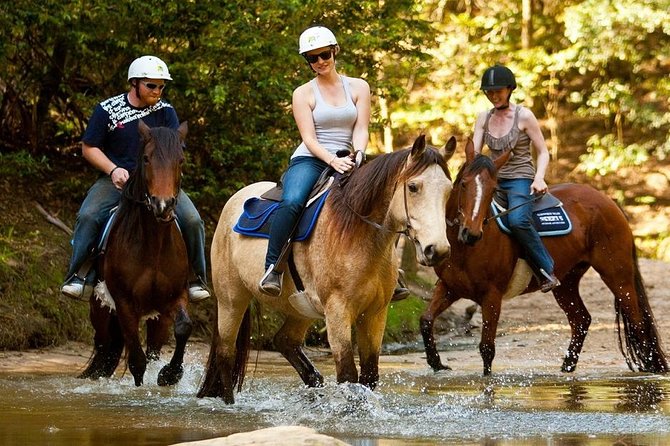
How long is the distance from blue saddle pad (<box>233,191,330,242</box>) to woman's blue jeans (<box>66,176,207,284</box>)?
3.06ft

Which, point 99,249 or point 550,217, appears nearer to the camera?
point 99,249

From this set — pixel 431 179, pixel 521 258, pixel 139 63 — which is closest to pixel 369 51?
pixel 521 258

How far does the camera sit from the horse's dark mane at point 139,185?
9055 mm

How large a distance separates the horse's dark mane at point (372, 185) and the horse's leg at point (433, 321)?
3.34m

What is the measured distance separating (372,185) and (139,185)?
8.06ft

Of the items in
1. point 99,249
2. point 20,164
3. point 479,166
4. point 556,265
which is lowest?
point 556,265

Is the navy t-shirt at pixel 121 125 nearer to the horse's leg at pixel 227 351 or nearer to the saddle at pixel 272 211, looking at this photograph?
the saddle at pixel 272 211

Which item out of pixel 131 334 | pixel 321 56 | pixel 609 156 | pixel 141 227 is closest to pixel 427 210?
pixel 321 56

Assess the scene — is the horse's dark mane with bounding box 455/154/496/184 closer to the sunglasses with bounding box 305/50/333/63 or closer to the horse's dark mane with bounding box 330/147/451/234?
the sunglasses with bounding box 305/50/333/63

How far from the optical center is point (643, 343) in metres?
11.7

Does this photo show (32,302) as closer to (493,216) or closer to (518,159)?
(493,216)

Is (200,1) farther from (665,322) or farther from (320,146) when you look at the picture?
(665,322)

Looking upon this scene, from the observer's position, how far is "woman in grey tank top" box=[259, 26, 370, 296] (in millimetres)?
8203

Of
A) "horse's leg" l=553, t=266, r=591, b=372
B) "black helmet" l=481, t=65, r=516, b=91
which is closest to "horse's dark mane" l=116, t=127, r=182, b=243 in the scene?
"black helmet" l=481, t=65, r=516, b=91
